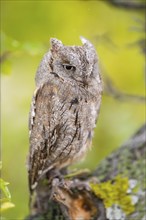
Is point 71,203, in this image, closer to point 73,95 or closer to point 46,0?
point 73,95

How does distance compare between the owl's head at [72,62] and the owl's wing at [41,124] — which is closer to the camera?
the owl's head at [72,62]

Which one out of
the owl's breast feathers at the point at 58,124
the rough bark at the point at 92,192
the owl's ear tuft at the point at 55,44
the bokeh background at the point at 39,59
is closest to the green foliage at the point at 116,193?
the rough bark at the point at 92,192

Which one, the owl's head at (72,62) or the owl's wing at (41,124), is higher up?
the owl's head at (72,62)

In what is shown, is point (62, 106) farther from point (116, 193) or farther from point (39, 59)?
point (39, 59)

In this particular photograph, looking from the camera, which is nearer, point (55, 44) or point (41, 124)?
point (55, 44)

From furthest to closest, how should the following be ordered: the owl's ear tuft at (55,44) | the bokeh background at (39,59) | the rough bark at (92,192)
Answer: the bokeh background at (39,59) < the rough bark at (92,192) < the owl's ear tuft at (55,44)

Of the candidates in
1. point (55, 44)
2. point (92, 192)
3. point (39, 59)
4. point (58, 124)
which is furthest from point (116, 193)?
point (39, 59)

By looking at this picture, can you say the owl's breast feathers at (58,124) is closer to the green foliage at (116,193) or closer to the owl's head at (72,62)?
the owl's head at (72,62)
